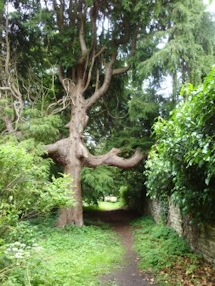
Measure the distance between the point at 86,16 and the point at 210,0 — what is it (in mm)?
11188

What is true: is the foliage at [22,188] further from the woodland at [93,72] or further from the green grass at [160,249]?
the woodland at [93,72]

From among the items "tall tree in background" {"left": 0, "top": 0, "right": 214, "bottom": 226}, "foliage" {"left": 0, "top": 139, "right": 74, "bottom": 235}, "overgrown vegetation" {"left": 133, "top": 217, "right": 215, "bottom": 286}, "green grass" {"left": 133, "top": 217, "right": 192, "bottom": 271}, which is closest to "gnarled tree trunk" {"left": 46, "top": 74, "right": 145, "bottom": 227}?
"tall tree in background" {"left": 0, "top": 0, "right": 214, "bottom": 226}

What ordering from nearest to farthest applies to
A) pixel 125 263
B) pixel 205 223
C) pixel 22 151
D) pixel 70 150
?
1. pixel 22 151
2. pixel 205 223
3. pixel 125 263
4. pixel 70 150

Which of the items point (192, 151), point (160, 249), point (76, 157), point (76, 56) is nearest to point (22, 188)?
point (192, 151)

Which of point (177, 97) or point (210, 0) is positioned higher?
point (177, 97)

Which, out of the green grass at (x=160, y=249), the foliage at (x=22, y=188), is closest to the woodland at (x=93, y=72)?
the green grass at (x=160, y=249)

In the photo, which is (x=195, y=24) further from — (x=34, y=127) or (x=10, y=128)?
(x=10, y=128)

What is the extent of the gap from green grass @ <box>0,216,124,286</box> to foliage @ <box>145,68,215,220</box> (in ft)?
7.65

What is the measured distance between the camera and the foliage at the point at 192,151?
311cm

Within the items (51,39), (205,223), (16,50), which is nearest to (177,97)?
(205,223)

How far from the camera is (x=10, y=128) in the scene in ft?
31.3

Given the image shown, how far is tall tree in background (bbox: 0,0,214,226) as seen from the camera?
9508 millimetres

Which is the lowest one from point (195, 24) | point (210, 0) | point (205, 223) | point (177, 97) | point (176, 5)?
point (205, 223)

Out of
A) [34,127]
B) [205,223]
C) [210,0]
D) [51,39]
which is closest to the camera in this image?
[210,0]
